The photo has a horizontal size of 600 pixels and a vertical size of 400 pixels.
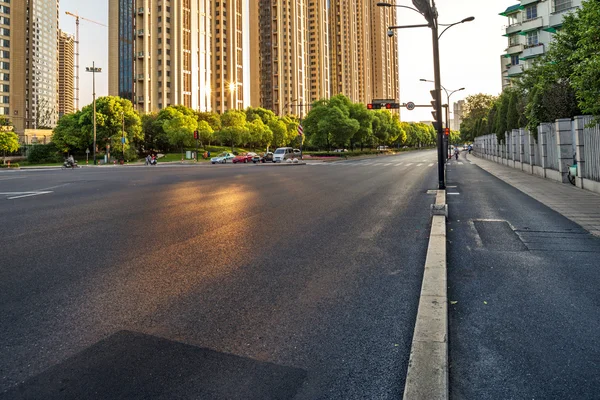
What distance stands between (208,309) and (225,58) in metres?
141

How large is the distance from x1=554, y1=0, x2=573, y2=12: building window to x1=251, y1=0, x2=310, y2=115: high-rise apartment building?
113797 mm

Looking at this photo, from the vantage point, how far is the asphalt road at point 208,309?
2729 mm

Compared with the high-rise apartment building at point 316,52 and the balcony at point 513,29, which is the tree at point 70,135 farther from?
the high-rise apartment building at point 316,52

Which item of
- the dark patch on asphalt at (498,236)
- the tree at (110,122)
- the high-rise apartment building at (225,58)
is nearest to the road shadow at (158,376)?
the dark patch on asphalt at (498,236)

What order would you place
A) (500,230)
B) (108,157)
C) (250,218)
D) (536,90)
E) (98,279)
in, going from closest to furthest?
1. (98,279)
2. (500,230)
3. (250,218)
4. (536,90)
5. (108,157)

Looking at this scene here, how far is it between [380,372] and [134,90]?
12524 centimetres

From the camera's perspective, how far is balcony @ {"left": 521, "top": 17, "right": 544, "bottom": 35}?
2125 inches

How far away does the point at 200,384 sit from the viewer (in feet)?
8.79

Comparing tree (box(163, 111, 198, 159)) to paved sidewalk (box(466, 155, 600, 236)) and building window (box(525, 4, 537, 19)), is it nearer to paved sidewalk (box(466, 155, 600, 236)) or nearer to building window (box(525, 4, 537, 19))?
building window (box(525, 4, 537, 19))

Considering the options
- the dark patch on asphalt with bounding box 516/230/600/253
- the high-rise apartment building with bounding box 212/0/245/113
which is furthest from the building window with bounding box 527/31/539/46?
the high-rise apartment building with bounding box 212/0/245/113

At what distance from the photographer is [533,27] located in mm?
54719

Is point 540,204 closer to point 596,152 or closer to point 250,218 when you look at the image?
point 596,152

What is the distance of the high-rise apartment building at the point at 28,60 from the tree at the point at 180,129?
48.8m

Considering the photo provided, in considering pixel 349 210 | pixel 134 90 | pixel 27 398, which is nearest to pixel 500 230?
pixel 349 210
